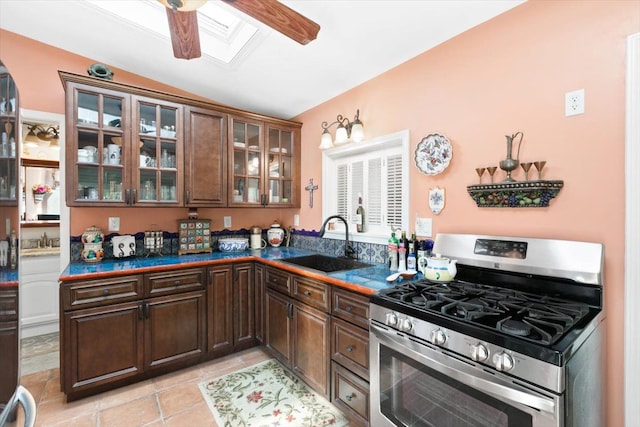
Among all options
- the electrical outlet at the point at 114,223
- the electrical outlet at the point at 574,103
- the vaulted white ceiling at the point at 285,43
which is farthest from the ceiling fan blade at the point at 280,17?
the electrical outlet at the point at 114,223

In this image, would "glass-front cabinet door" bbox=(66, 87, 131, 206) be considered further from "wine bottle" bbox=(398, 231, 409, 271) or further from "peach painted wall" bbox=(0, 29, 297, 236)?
"wine bottle" bbox=(398, 231, 409, 271)

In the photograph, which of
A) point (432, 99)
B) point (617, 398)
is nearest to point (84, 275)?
point (432, 99)

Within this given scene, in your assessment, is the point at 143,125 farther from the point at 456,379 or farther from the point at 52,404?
the point at 456,379

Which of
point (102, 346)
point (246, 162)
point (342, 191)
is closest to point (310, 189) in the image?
point (342, 191)

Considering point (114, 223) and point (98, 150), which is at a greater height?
point (98, 150)

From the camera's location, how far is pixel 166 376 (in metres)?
2.36

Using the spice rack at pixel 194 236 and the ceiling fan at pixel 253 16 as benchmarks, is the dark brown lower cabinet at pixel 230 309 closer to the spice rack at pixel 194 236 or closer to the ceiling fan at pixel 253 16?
the spice rack at pixel 194 236

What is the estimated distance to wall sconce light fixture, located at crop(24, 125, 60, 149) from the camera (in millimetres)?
3557

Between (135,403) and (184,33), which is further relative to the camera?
(135,403)

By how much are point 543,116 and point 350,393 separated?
189cm

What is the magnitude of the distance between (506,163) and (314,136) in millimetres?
2025

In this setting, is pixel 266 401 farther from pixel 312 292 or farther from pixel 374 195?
pixel 374 195

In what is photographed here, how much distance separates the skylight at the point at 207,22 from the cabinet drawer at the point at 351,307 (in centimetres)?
193

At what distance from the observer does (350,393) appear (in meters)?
1.77
